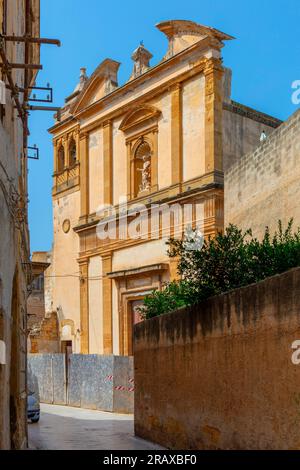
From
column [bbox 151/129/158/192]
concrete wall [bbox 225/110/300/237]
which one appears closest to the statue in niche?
column [bbox 151/129/158/192]

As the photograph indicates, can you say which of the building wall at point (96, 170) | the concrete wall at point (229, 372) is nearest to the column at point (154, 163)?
the building wall at point (96, 170)

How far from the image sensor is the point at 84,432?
1518 centimetres

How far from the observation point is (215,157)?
70.8 ft

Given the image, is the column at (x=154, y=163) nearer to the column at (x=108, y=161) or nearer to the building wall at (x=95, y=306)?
the column at (x=108, y=161)

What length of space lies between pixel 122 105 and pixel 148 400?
1490 centimetres

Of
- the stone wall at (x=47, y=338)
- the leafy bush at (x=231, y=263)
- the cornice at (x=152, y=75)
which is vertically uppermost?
the cornice at (x=152, y=75)

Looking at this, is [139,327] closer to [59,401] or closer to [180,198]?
[180,198]

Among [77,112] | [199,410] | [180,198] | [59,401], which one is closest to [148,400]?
[199,410]

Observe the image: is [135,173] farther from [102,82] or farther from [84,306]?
[84,306]

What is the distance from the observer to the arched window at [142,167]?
24.6 m

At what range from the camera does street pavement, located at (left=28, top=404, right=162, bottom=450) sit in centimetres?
1269

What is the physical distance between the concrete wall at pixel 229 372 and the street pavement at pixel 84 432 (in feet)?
2.17

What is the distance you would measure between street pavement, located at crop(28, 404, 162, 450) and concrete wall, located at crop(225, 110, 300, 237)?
5089 millimetres

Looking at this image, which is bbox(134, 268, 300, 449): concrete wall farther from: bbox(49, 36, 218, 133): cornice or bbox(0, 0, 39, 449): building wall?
bbox(49, 36, 218, 133): cornice
